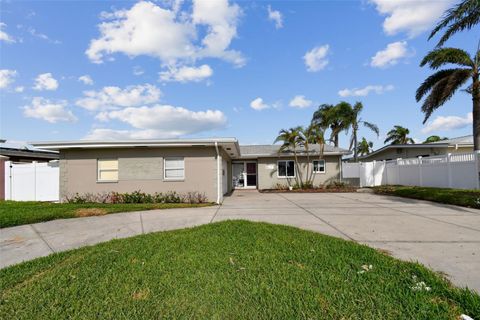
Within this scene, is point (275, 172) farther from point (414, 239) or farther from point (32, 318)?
point (32, 318)

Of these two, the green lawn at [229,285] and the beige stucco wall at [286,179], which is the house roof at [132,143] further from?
the beige stucco wall at [286,179]

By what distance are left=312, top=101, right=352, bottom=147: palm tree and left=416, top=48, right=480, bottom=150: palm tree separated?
415 inches

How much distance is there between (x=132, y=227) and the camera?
7.02 meters

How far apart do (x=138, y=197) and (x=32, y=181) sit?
242 inches

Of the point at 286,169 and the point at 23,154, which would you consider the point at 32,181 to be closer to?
the point at 23,154

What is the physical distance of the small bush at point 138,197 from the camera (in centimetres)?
1177

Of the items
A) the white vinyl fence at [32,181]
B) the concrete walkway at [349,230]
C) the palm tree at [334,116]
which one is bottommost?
the concrete walkway at [349,230]

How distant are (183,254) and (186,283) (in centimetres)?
110

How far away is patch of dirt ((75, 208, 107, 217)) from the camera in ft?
28.6

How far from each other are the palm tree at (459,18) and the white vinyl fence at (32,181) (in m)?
18.9

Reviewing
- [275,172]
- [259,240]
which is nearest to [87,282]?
[259,240]

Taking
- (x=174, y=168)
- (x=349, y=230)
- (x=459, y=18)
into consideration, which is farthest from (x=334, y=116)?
(x=349, y=230)

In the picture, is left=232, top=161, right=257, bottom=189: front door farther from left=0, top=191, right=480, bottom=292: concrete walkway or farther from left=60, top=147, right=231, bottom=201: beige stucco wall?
left=0, top=191, right=480, bottom=292: concrete walkway

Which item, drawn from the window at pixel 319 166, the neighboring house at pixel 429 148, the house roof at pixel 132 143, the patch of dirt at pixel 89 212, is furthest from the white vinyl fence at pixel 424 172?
the patch of dirt at pixel 89 212
